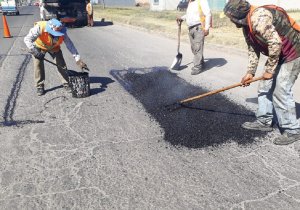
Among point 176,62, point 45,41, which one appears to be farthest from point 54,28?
point 176,62

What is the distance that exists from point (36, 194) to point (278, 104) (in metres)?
3.13

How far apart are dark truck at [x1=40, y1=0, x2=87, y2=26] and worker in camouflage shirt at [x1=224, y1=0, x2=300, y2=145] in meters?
16.1

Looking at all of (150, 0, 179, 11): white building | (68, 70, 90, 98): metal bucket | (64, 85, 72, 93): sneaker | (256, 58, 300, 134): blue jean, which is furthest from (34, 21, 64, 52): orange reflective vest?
(150, 0, 179, 11): white building

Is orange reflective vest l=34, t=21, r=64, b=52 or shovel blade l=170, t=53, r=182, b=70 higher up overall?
orange reflective vest l=34, t=21, r=64, b=52

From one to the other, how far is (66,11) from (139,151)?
16.6 metres

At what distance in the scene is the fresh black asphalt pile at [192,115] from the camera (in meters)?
4.27

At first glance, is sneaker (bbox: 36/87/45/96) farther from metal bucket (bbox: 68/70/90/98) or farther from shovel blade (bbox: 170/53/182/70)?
shovel blade (bbox: 170/53/182/70)

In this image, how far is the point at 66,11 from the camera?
18.5 m

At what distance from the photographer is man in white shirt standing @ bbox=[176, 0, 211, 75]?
723 centimetres

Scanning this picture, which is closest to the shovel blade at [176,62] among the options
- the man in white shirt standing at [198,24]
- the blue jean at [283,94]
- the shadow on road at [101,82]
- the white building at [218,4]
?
the man in white shirt standing at [198,24]

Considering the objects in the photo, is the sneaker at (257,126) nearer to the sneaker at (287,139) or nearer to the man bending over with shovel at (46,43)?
the sneaker at (287,139)

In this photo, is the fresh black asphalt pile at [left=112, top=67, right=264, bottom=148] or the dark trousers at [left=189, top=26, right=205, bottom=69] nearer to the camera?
the fresh black asphalt pile at [left=112, top=67, right=264, bottom=148]

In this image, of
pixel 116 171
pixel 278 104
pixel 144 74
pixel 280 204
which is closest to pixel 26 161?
pixel 116 171

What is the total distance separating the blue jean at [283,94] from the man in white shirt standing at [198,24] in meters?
3.37
